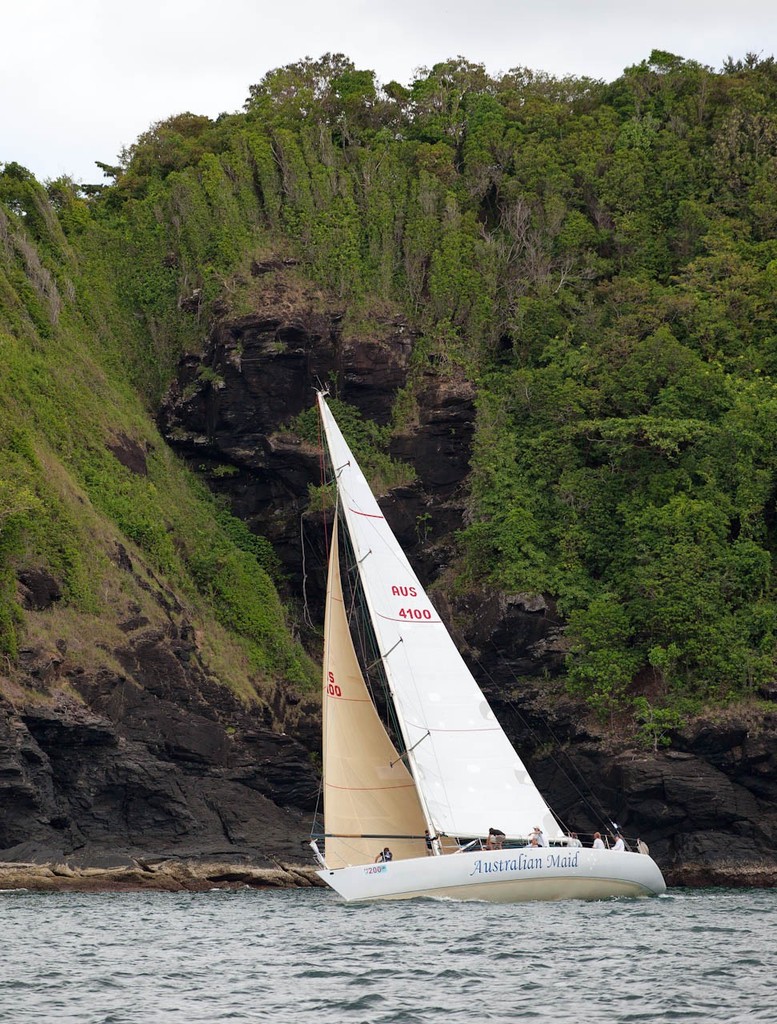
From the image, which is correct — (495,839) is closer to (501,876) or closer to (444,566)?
(501,876)

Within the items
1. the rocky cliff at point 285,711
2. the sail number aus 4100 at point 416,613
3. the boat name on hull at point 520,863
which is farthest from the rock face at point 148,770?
the boat name on hull at point 520,863

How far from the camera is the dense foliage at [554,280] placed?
4959 centimetres

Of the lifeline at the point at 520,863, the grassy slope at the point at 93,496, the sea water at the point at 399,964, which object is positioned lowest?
the sea water at the point at 399,964

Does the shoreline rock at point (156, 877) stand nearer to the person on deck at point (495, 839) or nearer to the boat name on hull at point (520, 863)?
the person on deck at point (495, 839)

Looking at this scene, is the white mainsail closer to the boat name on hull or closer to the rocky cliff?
the boat name on hull

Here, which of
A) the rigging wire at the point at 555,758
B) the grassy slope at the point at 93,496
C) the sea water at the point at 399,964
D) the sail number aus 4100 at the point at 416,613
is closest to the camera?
the sea water at the point at 399,964

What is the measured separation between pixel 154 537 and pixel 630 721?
61.8ft

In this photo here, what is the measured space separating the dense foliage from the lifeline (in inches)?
684

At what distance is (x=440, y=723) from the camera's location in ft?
107

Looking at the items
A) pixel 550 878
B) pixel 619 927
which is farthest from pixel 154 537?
pixel 619 927

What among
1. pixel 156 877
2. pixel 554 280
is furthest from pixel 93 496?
pixel 554 280

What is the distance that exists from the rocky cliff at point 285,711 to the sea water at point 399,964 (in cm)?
1274

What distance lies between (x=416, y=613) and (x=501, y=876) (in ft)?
21.5

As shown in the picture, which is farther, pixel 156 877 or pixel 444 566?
pixel 444 566
